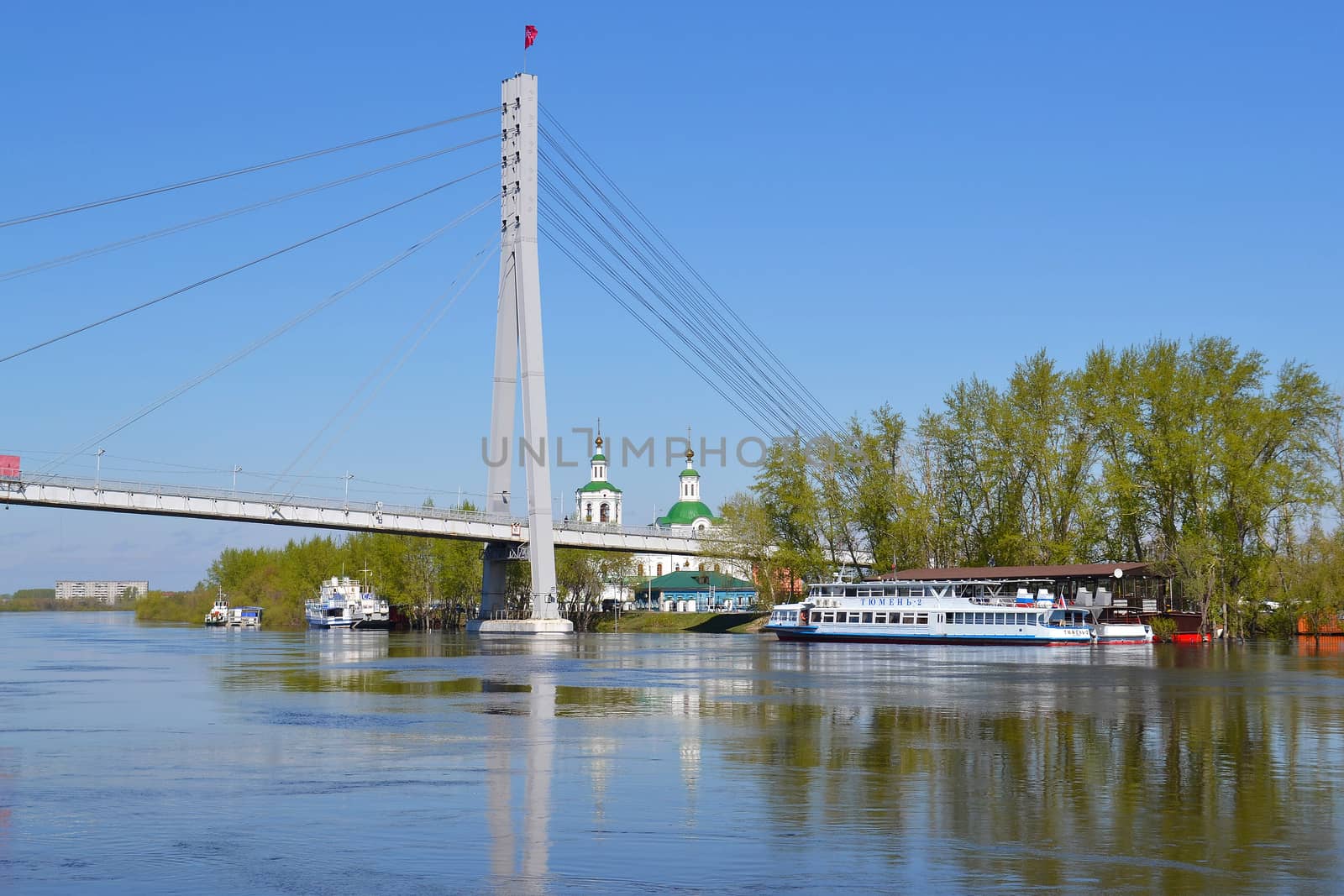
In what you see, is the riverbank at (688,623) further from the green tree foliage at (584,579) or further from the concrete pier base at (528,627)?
the concrete pier base at (528,627)

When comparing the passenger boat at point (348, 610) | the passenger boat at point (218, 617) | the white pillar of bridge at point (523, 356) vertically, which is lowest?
the passenger boat at point (218, 617)

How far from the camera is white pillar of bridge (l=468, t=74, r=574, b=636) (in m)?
78.6

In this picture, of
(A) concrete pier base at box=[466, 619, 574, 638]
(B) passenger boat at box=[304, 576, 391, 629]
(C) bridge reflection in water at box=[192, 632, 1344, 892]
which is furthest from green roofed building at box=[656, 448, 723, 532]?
(C) bridge reflection in water at box=[192, 632, 1344, 892]

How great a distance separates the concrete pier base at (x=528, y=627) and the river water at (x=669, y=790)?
4822 centimetres

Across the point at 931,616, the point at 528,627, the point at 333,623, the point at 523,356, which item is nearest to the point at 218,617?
the point at 333,623

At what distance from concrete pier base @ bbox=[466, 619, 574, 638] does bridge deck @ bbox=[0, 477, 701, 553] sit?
6091mm

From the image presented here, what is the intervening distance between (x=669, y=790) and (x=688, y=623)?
120 metres

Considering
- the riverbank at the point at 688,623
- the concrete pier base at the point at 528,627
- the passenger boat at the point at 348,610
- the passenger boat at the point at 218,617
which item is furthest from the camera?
the passenger boat at the point at 218,617

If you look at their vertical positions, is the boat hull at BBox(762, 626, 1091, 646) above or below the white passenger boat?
below

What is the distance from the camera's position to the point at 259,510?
94562 millimetres

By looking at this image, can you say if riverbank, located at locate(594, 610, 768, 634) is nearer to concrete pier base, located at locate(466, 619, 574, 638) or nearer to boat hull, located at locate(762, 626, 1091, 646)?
concrete pier base, located at locate(466, 619, 574, 638)

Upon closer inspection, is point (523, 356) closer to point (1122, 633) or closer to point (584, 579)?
point (1122, 633)

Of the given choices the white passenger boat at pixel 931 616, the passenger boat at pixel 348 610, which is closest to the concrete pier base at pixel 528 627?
the white passenger boat at pixel 931 616

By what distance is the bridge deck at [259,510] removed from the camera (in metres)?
87.4
